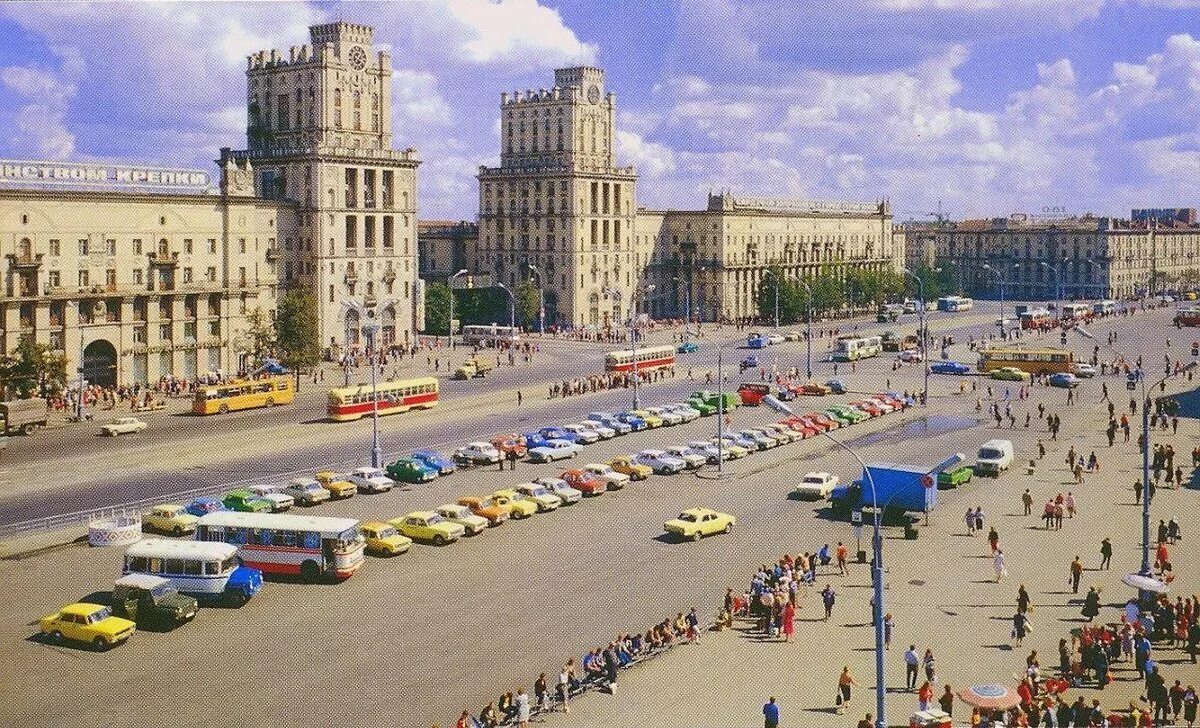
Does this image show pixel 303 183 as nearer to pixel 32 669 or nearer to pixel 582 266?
pixel 582 266

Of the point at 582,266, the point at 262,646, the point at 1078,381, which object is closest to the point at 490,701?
the point at 262,646

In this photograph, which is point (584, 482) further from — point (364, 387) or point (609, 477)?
point (364, 387)

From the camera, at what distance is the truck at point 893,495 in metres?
51.2

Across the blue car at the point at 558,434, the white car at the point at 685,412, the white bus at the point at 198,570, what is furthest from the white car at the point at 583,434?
the white bus at the point at 198,570

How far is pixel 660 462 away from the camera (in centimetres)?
6219

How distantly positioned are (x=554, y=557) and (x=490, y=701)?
587 inches

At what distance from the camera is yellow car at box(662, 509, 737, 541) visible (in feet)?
158

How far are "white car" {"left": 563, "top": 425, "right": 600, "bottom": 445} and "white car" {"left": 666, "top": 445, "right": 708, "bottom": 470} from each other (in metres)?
6.76

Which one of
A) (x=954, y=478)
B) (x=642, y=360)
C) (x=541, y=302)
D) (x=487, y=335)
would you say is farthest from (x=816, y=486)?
(x=541, y=302)

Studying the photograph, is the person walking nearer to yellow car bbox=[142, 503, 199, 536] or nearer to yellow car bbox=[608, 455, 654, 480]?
yellow car bbox=[142, 503, 199, 536]

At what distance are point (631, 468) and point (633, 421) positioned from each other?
49.1ft

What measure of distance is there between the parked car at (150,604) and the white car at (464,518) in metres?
13.0

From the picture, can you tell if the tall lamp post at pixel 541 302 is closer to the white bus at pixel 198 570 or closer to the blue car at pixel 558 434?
the blue car at pixel 558 434

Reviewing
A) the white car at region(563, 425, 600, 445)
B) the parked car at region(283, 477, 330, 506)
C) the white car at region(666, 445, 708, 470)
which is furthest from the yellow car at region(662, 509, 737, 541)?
the white car at region(563, 425, 600, 445)
